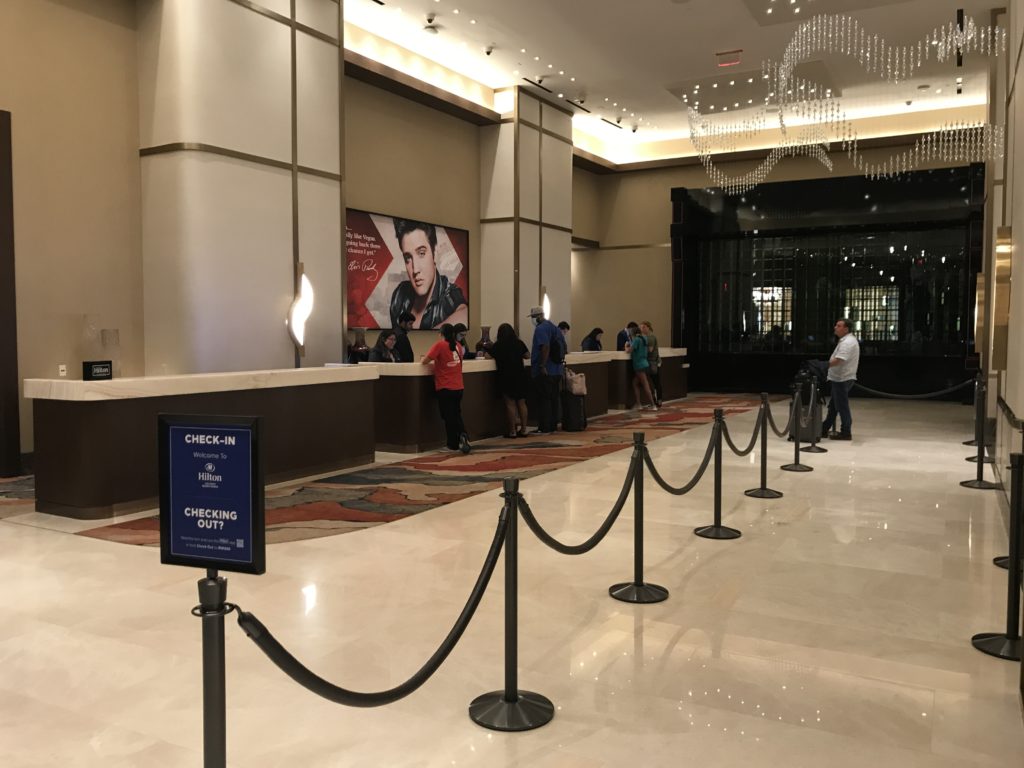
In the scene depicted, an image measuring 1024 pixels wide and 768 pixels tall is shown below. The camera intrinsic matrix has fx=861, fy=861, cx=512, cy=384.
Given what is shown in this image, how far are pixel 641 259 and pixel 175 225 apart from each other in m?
13.4

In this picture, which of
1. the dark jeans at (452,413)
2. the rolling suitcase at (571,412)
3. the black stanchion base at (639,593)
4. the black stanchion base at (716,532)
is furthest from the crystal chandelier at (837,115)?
the black stanchion base at (639,593)

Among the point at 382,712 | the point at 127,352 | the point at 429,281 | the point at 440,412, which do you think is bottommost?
the point at 382,712

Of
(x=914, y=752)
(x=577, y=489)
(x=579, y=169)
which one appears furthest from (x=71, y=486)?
(x=579, y=169)

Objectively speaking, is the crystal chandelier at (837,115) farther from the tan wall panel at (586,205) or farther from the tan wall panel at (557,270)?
the tan wall panel at (557,270)

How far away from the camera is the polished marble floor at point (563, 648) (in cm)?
306

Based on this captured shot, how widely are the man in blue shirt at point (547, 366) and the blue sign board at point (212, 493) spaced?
30.0 feet

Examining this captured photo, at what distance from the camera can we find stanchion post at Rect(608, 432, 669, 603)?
4656 millimetres

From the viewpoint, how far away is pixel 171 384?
Result: 6.96m

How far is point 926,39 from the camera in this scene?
12.8m

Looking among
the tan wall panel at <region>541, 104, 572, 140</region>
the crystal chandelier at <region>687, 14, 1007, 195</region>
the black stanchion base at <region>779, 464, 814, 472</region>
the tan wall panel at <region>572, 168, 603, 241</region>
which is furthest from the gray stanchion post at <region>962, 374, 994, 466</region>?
the tan wall panel at <region>572, 168, 603, 241</region>

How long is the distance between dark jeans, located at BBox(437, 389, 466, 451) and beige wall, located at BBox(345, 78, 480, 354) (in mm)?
4058

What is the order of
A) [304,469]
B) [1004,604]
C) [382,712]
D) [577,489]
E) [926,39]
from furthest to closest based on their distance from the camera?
1. [926,39]
2. [304,469]
3. [577,489]
4. [1004,604]
5. [382,712]

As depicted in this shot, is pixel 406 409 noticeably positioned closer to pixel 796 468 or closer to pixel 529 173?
pixel 796 468

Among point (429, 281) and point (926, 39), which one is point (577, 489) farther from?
point (926, 39)
